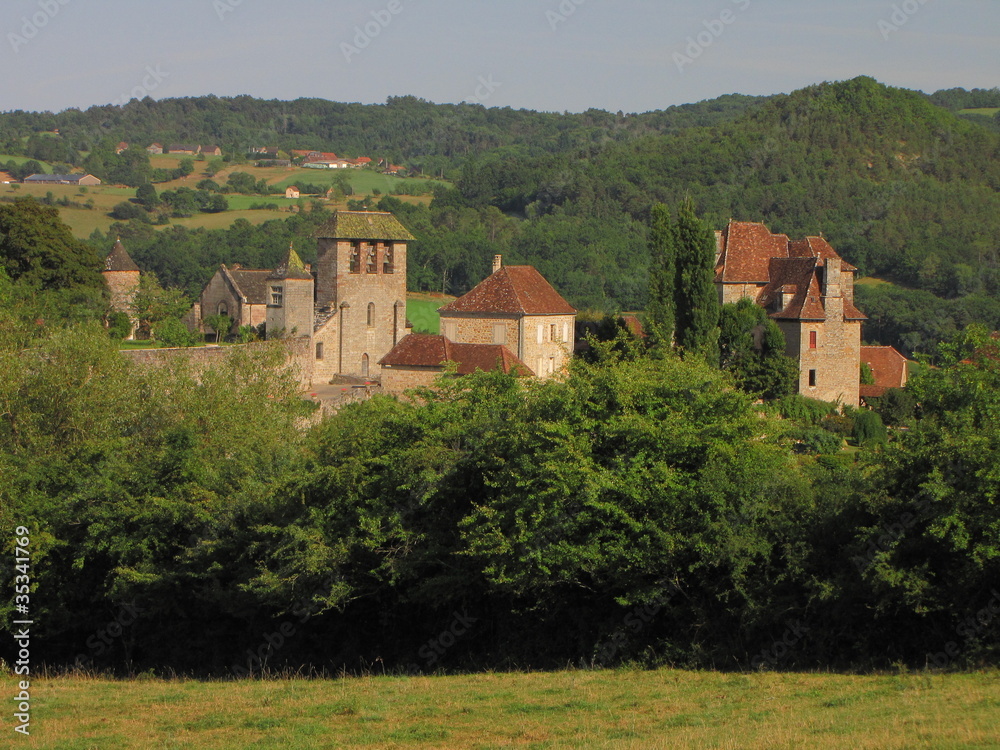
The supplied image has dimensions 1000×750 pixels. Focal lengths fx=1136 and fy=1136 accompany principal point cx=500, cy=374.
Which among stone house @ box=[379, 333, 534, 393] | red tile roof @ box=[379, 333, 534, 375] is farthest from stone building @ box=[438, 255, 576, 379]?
stone house @ box=[379, 333, 534, 393]

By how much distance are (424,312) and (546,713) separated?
64420 mm

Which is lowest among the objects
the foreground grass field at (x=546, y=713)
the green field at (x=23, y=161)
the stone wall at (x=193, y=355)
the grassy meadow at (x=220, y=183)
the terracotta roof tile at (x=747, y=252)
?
the foreground grass field at (x=546, y=713)

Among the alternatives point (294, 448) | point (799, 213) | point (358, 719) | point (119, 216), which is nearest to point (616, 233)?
point (799, 213)

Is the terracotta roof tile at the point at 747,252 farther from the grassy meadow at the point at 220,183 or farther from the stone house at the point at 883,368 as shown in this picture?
the grassy meadow at the point at 220,183

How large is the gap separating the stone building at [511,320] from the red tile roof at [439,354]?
152 inches

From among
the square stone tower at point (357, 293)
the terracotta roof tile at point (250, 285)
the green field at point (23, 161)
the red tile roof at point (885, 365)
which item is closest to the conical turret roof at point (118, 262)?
the terracotta roof tile at point (250, 285)

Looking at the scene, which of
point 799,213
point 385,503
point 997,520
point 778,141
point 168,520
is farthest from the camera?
point 778,141

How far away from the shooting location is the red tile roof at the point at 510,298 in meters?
42.4

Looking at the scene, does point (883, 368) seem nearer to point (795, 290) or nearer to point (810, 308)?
point (795, 290)

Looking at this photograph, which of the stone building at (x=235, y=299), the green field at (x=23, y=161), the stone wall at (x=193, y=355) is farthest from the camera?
the green field at (x=23, y=161)

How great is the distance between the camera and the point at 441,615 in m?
19.1

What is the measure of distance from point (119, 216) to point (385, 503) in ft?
370

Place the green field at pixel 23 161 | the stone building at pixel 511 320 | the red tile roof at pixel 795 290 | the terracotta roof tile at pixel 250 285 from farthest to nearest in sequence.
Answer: the green field at pixel 23 161 < the terracotta roof tile at pixel 250 285 < the red tile roof at pixel 795 290 < the stone building at pixel 511 320

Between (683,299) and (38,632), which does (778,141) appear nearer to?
(683,299)
